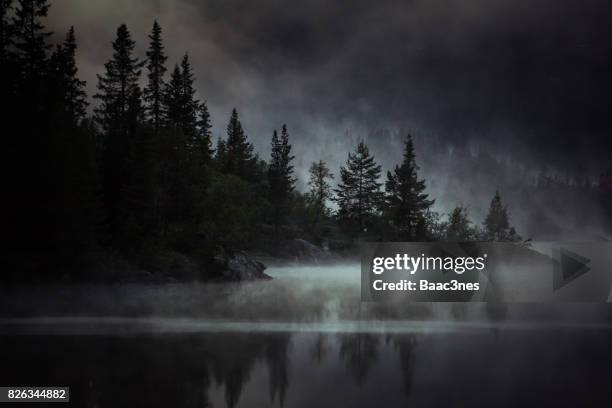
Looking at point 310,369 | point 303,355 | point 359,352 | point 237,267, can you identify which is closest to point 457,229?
point 237,267

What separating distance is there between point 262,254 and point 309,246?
367 inches

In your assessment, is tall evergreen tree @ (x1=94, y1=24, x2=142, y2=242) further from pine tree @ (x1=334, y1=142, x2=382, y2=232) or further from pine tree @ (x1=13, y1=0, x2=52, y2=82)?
pine tree @ (x1=334, y1=142, x2=382, y2=232)

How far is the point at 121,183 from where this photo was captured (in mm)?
45969

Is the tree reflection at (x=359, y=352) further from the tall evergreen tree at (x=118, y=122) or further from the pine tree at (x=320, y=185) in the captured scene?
the pine tree at (x=320, y=185)

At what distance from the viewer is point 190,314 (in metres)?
23.0

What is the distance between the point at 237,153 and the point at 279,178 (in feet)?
32.5

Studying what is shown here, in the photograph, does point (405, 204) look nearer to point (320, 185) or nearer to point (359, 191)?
point (359, 191)

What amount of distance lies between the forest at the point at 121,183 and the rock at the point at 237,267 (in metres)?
1.14

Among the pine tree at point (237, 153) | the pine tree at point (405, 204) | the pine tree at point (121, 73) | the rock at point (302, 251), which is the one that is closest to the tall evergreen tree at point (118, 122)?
the pine tree at point (121, 73)

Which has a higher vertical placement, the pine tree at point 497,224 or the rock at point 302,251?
the pine tree at point 497,224

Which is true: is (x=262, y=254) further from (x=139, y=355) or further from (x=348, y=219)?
(x=139, y=355)

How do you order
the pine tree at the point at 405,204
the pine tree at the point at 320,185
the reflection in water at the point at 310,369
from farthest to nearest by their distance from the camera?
1. the pine tree at the point at 320,185
2. the pine tree at the point at 405,204
3. the reflection in water at the point at 310,369

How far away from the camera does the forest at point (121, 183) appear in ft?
102

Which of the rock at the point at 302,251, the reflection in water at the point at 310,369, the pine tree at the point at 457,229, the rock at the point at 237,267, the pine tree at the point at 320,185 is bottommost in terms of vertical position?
the reflection in water at the point at 310,369
